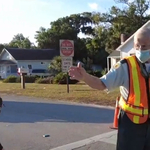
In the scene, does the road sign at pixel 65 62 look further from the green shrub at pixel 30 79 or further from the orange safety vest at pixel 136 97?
the green shrub at pixel 30 79

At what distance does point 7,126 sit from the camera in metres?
8.56

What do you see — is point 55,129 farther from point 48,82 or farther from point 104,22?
point 104,22

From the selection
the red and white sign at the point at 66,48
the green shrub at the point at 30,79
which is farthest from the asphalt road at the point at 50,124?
the green shrub at the point at 30,79

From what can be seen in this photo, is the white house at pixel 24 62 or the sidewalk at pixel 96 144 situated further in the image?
the white house at pixel 24 62

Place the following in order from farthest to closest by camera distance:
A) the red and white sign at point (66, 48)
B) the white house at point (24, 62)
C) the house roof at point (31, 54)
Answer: the house roof at point (31, 54)
the white house at point (24, 62)
the red and white sign at point (66, 48)

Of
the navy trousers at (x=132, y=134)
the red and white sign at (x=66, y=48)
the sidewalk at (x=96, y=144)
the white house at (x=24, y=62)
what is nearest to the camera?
the navy trousers at (x=132, y=134)

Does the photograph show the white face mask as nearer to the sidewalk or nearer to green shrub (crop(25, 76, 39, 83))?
the sidewalk

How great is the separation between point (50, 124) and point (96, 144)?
2540 millimetres

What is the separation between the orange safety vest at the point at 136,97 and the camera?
2863 mm

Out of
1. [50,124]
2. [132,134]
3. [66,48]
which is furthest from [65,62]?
[132,134]

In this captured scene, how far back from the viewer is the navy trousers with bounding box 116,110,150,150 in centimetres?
294

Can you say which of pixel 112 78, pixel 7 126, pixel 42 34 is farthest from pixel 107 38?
pixel 112 78

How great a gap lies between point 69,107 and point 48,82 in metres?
17.4

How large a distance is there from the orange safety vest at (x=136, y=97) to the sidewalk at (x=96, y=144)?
330 centimetres
